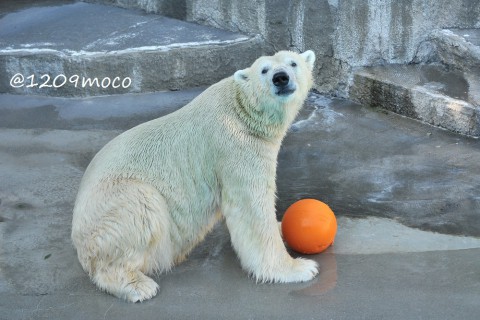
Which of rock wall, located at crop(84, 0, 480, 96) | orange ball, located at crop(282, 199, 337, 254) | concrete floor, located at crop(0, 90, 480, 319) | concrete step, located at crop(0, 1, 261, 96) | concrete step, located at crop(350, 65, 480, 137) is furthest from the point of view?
concrete step, located at crop(0, 1, 261, 96)

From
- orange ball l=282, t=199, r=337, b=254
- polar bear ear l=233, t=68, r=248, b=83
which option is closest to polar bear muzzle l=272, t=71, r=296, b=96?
polar bear ear l=233, t=68, r=248, b=83

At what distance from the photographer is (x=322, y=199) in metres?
4.51

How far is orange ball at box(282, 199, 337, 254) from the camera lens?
3775mm

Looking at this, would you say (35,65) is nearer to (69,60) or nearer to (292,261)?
(69,60)

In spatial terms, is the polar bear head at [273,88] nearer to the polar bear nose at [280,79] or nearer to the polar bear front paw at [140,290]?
the polar bear nose at [280,79]

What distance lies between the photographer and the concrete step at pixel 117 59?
6117mm

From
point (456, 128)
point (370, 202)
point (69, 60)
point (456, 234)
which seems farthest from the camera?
point (69, 60)

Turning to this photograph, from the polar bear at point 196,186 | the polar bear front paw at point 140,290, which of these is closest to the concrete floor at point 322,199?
the polar bear front paw at point 140,290

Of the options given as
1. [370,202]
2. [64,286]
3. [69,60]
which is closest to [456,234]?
[370,202]

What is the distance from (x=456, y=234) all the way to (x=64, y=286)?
2.10m

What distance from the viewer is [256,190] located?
11.8 ft

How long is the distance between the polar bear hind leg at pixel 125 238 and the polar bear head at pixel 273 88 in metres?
0.65

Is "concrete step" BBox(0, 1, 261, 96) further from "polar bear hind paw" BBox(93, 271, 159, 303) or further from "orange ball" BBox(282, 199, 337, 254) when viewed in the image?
"polar bear hind paw" BBox(93, 271, 159, 303)

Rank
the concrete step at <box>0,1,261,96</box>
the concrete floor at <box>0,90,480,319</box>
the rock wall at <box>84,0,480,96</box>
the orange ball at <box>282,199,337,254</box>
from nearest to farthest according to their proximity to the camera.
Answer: the concrete floor at <box>0,90,480,319</box> < the orange ball at <box>282,199,337,254</box> < the rock wall at <box>84,0,480,96</box> < the concrete step at <box>0,1,261,96</box>
